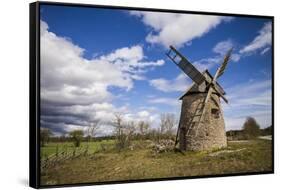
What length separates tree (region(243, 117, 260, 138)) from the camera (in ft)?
37.0

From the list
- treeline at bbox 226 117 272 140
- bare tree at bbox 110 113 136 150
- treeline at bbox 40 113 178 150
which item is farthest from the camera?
treeline at bbox 226 117 272 140

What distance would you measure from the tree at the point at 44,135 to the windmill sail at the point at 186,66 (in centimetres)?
228

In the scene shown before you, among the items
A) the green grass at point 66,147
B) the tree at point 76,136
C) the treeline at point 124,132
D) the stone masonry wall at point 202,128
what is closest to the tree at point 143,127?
the treeline at point 124,132

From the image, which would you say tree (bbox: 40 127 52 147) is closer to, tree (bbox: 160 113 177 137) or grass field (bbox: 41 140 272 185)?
grass field (bbox: 41 140 272 185)

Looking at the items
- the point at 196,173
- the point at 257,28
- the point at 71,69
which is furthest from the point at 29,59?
the point at 257,28

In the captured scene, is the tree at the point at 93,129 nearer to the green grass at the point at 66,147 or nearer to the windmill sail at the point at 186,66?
the green grass at the point at 66,147

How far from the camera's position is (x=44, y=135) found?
9.62m

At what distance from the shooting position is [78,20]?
32.4 feet

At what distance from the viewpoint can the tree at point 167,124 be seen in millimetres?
10508

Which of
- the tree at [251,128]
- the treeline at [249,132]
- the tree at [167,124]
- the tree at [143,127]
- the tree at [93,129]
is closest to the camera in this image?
the tree at [93,129]

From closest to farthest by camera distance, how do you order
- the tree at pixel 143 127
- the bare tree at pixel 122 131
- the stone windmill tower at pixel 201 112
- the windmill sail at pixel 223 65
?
the bare tree at pixel 122 131, the tree at pixel 143 127, the stone windmill tower at pixel 201 112, the windmill sail at pixel 223 65

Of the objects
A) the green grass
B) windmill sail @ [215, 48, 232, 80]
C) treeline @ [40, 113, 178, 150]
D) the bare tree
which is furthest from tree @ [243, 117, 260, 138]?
the green grass

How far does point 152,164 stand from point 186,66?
163 centimetres

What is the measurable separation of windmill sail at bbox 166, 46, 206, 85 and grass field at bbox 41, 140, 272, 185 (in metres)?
1.19
